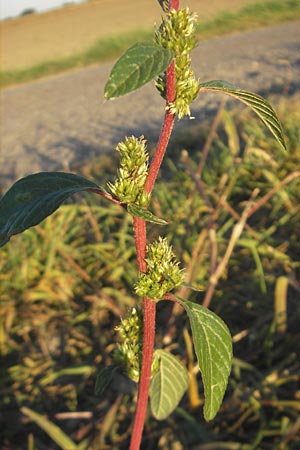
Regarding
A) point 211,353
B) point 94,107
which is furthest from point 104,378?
point 94,107

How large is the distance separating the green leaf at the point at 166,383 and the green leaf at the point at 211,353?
138 millimetres

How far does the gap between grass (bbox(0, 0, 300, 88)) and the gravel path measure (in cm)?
142

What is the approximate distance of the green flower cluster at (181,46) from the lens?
15.1 inches

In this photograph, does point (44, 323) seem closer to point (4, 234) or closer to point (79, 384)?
point (79, 384)

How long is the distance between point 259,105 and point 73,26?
40.8 ft

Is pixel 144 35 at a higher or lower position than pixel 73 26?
lower

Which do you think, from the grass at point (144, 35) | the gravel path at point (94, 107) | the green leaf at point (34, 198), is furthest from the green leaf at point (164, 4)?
the grass at point (144, 35)

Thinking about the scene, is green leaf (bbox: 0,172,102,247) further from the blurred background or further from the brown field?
the brown field

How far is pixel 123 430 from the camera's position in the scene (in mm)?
1213

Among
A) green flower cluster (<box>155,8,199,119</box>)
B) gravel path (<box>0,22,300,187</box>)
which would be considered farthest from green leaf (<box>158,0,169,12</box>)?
gravel path (<box>0,22,300,187</box>)

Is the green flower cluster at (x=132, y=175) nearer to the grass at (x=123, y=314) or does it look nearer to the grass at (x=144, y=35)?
the grass at (x=123, y=314)

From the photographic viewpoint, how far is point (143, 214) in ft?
1.30

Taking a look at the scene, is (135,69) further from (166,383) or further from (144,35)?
(144,35)

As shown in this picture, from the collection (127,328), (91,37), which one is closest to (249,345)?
(127,328)
